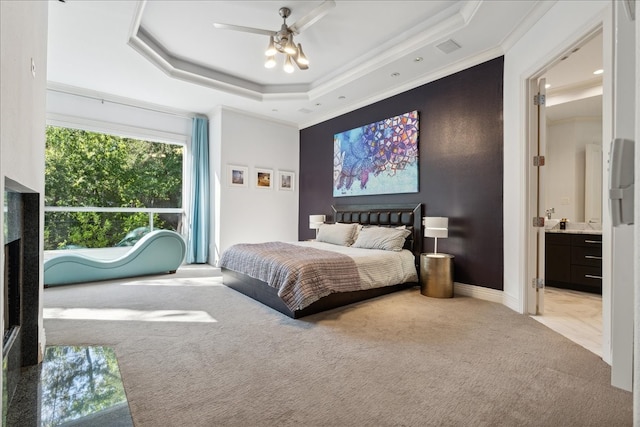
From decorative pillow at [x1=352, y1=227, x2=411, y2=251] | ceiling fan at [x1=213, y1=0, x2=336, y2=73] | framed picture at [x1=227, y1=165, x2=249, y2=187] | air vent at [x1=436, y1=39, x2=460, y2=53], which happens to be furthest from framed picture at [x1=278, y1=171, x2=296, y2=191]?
air vent at [x1=436, y1=39, x2=460, y2=53]

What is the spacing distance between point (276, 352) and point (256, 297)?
1.43 meters

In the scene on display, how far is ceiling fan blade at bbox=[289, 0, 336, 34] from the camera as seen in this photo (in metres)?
2.90

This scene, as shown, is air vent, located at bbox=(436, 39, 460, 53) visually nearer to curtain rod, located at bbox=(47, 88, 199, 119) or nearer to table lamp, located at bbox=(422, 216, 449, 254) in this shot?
table lamp, located at bbox=(422, 216, 449, 254)

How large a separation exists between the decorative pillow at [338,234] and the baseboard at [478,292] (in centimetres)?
164

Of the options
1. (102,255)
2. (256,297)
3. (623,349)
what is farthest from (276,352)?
(102,255)

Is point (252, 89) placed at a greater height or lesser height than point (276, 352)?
greater

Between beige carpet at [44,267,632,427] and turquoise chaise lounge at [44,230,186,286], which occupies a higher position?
turquoise chaise lounge at [44,230,186,286]

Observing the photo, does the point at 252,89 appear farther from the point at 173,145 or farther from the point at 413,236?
the point at 413,236

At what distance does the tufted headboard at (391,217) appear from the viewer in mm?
4465

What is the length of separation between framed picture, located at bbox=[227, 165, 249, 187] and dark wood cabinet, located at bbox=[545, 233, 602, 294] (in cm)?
520

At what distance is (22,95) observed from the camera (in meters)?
1.49

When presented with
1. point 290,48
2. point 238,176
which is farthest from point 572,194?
point 238,176

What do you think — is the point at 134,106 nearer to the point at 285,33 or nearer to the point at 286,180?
the point at 286,180

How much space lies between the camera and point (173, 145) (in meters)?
6.16
